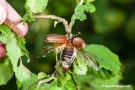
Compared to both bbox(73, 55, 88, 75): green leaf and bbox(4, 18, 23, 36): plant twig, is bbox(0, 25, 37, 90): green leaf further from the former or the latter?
bbox(73, 55, 88, 75): green leaf

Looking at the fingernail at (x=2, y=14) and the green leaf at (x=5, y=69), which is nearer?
the fingernail at (x=2, y=14)

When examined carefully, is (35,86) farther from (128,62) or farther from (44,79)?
(128,62)

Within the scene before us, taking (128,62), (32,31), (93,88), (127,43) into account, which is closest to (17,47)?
(93,88)

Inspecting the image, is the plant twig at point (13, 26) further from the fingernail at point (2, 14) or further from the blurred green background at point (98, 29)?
the blurred green background at point (98, 29)

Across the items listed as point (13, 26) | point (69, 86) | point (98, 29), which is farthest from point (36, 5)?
point (98, 29)

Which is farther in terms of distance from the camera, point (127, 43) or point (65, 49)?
point (127, 43)

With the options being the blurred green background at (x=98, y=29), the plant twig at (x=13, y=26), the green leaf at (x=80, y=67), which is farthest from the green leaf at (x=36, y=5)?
the blurred green background at (x=98, y=29)

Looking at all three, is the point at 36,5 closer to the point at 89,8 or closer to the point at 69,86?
the point at 89,8
